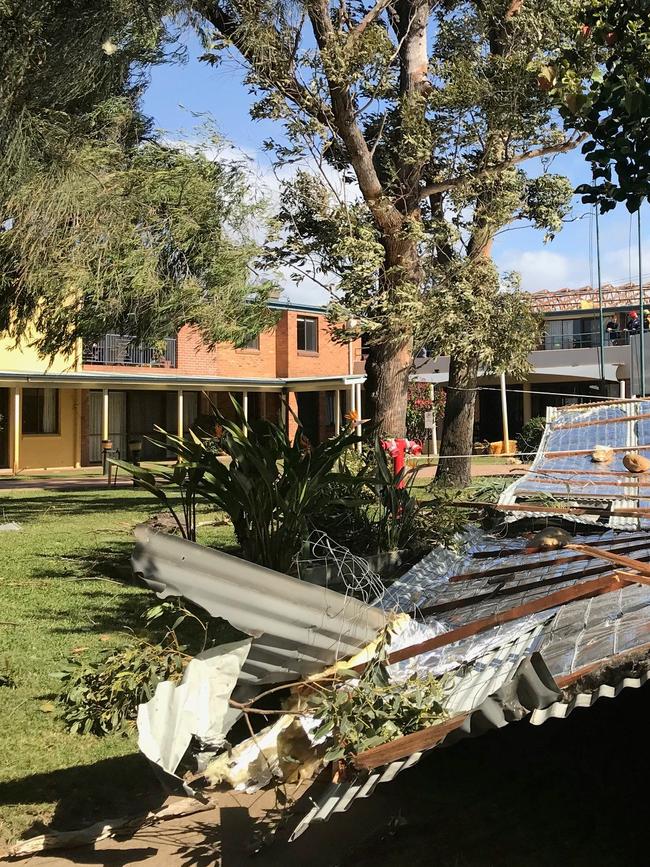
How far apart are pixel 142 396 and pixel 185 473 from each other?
25.8 metres

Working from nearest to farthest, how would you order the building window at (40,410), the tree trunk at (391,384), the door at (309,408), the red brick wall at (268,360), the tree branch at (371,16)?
the tree branch at (371,16)
the tree trunk at (391,384)
the building window at (40,410)
the red brick wall at (268,360)
the door at (309,408)

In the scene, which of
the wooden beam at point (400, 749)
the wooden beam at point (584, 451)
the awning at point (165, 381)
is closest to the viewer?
the wooden beam at point (400, 749)

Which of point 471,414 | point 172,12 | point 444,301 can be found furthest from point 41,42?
point 471,414

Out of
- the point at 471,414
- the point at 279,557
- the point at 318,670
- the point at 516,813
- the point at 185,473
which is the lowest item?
the point at 516,813

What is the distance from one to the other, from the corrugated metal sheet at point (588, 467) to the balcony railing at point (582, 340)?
29443 mm

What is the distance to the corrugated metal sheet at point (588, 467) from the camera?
26.8 feet

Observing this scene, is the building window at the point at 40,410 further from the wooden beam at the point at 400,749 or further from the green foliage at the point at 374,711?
the wooden beam at the point at 400,749

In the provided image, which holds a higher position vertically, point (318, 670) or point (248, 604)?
point (248, 604)

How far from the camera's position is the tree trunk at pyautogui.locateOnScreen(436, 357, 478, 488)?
16078 millimetres

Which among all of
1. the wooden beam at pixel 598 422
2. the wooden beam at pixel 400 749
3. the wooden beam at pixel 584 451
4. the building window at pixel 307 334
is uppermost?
the building window at pixel 307 334

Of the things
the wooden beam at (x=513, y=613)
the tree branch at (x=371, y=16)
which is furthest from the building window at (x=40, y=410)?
the wooden beam at (x=513, y=613)

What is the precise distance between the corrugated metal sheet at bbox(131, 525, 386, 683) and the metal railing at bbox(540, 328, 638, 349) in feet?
122

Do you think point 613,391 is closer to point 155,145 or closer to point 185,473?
point 155,145

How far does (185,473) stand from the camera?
526 centimetres
